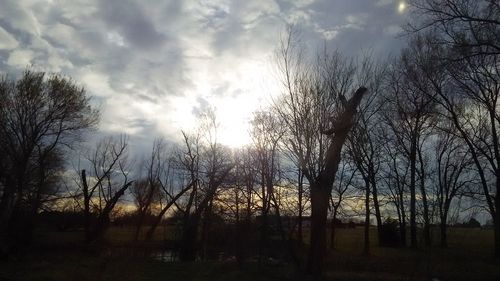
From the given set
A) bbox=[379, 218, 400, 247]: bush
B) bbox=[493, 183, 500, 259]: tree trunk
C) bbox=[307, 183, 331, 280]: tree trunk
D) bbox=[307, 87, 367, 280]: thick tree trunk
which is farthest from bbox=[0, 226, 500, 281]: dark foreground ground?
bbox=[379, 218, 400, 247]: bush

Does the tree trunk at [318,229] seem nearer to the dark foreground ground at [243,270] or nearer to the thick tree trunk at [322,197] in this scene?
the thick tree trunk at [322,197]

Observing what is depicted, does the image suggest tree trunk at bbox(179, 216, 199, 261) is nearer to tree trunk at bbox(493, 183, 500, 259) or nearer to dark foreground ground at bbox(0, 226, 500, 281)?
dark foreground ground at bbox(0, 226, 500, 281)

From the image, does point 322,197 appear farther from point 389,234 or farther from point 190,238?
point 389,234

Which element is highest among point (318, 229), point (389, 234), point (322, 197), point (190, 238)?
point (322, 197)

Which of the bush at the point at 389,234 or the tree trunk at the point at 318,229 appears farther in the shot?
the bush at the point at 389,234

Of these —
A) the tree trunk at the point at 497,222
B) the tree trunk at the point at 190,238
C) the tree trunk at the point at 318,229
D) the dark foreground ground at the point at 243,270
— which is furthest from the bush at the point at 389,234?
the tree trunk at the point at 318,229

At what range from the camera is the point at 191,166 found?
44.3m

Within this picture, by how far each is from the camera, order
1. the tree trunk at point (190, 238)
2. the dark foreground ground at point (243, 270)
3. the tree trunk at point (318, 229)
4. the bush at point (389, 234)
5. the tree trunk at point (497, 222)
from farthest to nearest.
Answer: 1. the bush at point (389, 234)
2. the tree trunk at point (190, 238)
3. the tree trunk at point (497, 222)
4. the dark foreground ground at point (243, 270)
5. the tree trunk at point (318, 229)

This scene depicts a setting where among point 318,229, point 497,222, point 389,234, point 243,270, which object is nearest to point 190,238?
point 243,270

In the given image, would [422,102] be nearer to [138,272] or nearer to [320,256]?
[320,256]

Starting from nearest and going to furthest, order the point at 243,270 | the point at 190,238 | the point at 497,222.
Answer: the point at 243,270
the point at 497,222
the point at 190,238

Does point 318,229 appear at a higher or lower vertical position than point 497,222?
lower

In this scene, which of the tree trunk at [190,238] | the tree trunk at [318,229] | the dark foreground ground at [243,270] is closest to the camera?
the tree trunk at [318,229]

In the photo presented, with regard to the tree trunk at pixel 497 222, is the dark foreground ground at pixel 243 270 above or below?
below
